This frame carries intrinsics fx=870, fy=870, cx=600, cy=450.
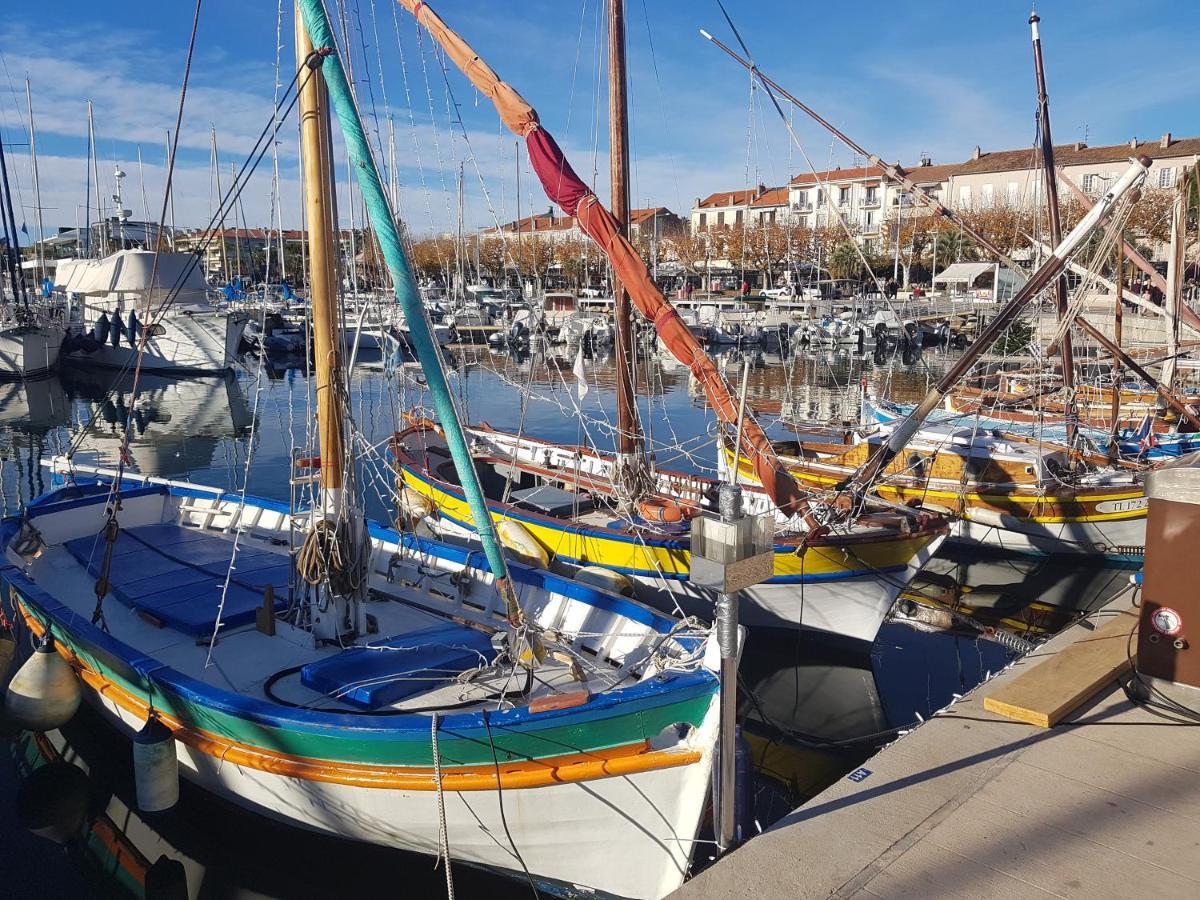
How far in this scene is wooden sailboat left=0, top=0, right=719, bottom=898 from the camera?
6594mm

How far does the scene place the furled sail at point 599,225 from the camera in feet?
35.7

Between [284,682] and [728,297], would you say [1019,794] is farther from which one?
[728,297]

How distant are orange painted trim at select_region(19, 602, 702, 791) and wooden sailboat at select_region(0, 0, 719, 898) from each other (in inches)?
0.6

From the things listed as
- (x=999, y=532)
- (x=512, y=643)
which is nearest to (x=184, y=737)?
(x=512, y=643)

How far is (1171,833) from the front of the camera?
17.2 feet

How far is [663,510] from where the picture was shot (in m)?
13.9

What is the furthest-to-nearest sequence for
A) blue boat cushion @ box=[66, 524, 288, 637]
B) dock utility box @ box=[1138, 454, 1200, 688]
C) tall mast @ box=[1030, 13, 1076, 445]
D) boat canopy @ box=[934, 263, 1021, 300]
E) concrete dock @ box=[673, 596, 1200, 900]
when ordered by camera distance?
1. boat canopy @ box=[934, 263, 1021, 300]
2. tall mast @ box=[1030, 13, 1076, 445]
3. blue boat cushion @ box=[66, 524, 288, 637]
4. dock utility box @ box=[1138, 454, 1200, 688]
5. concrete dock @ box=[673, 596, 1200, 900]

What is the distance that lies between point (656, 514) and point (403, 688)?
6.96m

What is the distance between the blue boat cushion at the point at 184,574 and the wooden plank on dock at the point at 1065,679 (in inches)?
283

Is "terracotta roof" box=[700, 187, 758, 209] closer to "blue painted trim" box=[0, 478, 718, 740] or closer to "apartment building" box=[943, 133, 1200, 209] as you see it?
"apartment building" box=[943, 133, 1200, 209]

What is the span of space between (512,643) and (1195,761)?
517cm

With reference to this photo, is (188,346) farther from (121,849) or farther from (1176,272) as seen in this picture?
(1176,272)

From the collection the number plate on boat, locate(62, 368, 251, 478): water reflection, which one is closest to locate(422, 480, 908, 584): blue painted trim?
the number plate on boat

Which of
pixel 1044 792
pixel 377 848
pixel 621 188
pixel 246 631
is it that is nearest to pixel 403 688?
pixel 377 848
